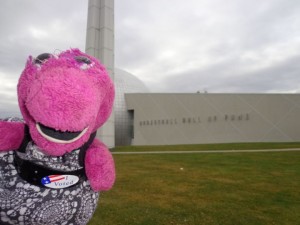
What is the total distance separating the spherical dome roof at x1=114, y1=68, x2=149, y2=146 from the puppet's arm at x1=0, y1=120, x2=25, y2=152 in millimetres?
27434

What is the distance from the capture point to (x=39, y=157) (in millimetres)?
1859

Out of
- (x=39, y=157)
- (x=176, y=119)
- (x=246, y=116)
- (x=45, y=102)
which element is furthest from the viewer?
(x=176, y=119)

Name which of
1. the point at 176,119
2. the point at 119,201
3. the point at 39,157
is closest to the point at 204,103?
the point at 176,119

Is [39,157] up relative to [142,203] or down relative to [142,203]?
up

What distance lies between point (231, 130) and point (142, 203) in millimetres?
21385

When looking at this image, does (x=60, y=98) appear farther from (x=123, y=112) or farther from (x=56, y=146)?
(x=123, y=112)

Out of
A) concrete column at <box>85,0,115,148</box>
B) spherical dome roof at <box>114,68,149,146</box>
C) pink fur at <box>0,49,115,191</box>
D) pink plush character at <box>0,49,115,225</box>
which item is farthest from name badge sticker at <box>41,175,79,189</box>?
spherical dome roof at <box>114,68,149,146</box>

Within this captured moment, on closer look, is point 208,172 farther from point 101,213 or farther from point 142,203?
point 101,213

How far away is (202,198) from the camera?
5.97 m

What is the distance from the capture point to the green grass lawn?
4723mm

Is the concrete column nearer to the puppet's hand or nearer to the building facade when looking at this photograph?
the building facade

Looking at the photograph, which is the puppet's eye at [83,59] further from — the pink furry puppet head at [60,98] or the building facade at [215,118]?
the building facade at [215,118]

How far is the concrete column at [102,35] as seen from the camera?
18078mm

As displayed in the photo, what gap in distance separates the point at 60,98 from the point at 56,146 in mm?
331
